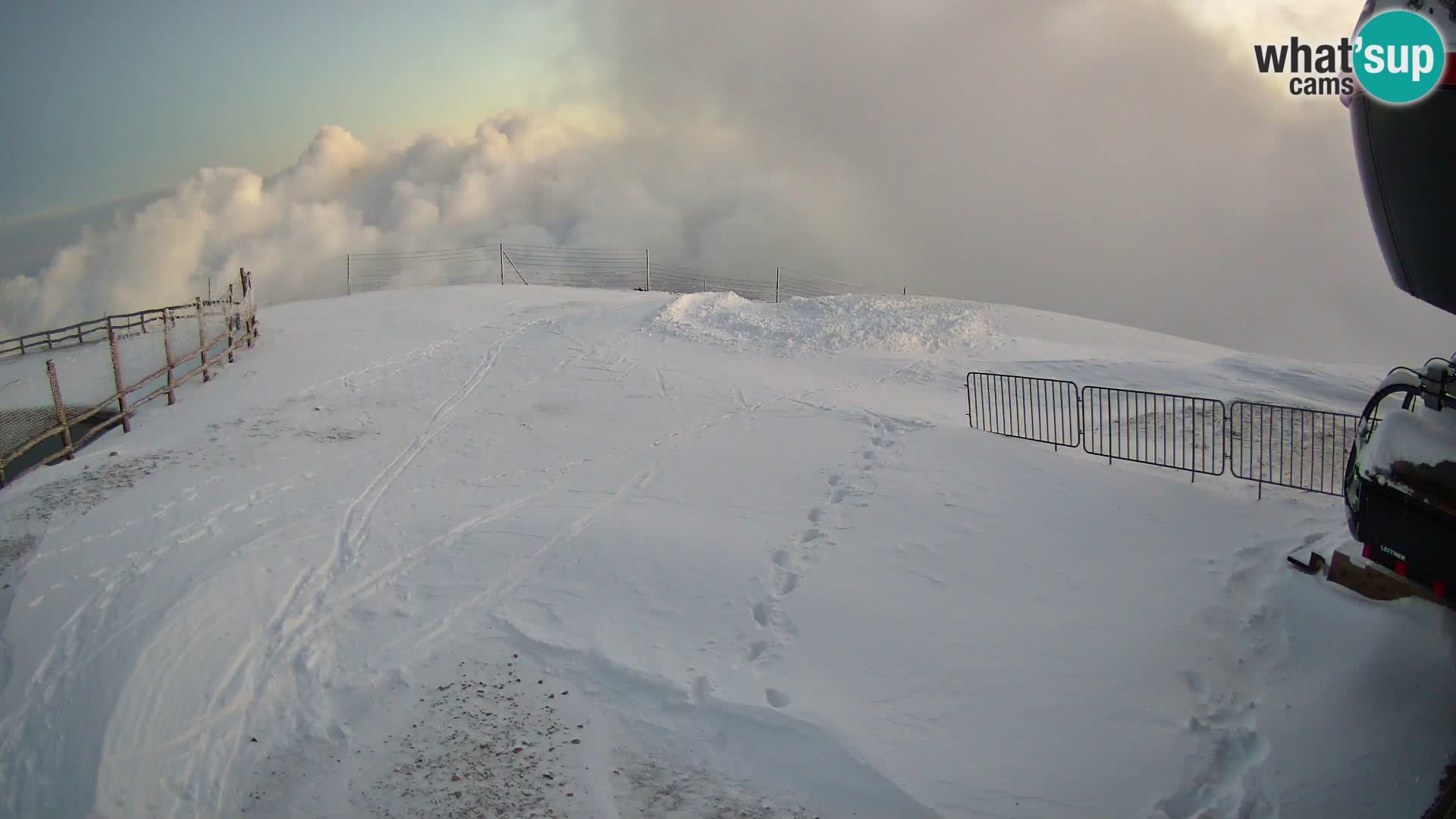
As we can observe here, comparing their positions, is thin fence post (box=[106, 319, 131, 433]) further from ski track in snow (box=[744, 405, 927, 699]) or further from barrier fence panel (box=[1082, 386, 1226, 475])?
barrier fence panel (box=[1082, 386, 1226, 475])

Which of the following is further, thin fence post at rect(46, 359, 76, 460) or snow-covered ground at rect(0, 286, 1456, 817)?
thin fence post at rect(46, 359, 76, 460)

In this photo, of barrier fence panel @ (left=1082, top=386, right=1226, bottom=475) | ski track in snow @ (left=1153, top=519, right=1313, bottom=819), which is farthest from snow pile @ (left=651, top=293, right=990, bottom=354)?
ski track in snow @ (left=1153, top=519, right=1313, bottom=819)

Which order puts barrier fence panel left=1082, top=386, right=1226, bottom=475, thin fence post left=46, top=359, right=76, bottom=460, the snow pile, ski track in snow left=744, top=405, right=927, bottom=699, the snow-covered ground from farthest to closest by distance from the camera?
the snow pile, thin fence post left=46, top=359, right=76, bottom=460, barrier fence panel left=1082, top=386, right=1226, bottom=475, ski track in snow left=744, top=405, right=927, bottom=699, the snow-covered ground

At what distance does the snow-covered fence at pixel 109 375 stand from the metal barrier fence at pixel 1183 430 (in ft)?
44.4

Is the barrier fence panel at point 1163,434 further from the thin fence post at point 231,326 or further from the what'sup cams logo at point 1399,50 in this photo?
the thin fence post at point 231,326

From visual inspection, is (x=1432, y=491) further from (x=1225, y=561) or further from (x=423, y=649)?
(x=423, y=649)

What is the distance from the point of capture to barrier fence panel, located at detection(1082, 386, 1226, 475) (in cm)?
1035

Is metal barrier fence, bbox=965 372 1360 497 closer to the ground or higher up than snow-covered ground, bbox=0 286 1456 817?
higher up

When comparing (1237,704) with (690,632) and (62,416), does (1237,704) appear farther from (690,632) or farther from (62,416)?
(62,416)

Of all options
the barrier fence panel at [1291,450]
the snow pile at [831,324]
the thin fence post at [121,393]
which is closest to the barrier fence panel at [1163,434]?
the barrier fence panel at [1291,450]

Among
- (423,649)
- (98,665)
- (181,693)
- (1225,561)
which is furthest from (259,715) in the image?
(1225,561)

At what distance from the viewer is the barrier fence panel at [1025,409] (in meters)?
12.3

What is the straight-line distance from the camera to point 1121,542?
8.65 m

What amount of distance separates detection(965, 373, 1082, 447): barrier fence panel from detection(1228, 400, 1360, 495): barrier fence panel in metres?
2.06
